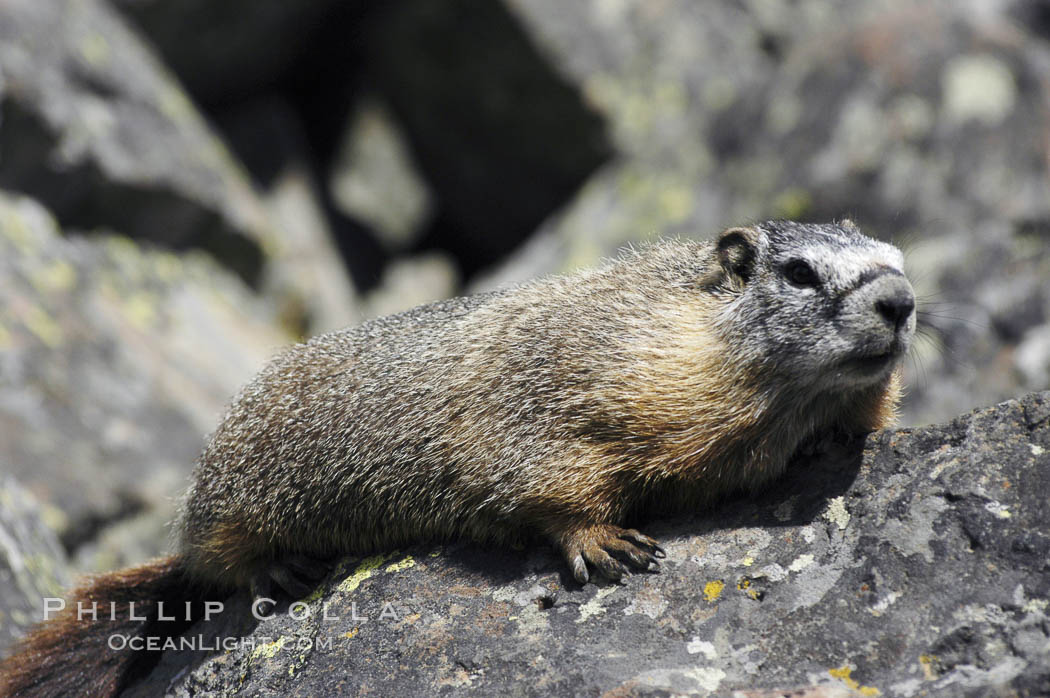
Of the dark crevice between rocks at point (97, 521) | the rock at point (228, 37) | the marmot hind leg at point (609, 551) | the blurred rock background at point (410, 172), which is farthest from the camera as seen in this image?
the rock at point (228, 37)

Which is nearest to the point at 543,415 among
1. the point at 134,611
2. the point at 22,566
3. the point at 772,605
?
the point at 772,605

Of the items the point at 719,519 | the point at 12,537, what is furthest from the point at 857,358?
the point at 12,537

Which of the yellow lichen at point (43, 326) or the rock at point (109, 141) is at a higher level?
the rock at point (109, 141)

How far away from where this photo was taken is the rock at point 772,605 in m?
4.75

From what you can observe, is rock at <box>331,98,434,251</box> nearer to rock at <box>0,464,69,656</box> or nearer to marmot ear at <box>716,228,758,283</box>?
rock at <box>0,464,69,656</box>

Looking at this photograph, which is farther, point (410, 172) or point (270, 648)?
point (410, 172)

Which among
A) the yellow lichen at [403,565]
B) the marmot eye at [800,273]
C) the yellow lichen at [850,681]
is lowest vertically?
the yellow lichen at [850,681]

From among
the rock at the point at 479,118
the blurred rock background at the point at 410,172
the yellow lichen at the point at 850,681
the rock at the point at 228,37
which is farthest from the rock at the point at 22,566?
the rock at the point at 479,118

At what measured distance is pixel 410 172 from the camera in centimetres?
1980

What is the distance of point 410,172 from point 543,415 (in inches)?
567

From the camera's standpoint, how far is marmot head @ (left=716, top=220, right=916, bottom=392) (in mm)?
5453

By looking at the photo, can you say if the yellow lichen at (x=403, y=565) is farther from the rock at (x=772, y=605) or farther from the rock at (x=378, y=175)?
the rock at (x=378, y=175)

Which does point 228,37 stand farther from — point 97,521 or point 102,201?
point 97,521

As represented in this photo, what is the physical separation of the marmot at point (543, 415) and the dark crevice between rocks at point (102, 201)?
785 cm
